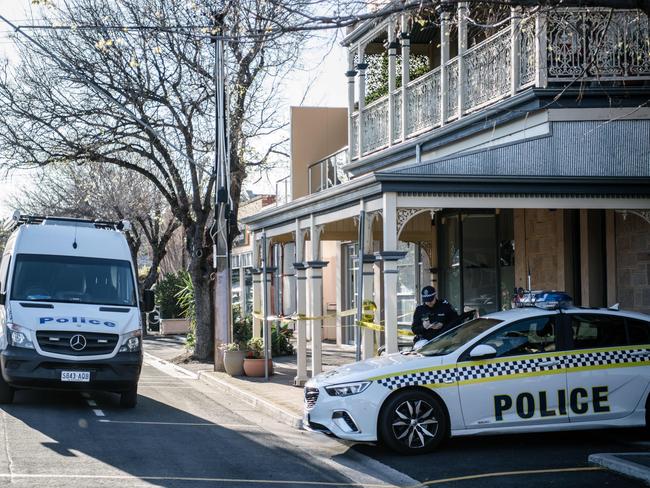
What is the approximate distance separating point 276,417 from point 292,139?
51.3 feet

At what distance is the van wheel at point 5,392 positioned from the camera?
1402cm

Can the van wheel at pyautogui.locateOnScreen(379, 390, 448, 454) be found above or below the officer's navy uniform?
below

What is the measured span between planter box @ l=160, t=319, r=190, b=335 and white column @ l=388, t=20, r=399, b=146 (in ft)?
66.0

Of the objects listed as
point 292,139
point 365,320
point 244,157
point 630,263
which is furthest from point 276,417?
point 292,139

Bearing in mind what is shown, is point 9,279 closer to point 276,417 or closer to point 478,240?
point 276,417

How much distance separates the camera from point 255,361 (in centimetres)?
1947

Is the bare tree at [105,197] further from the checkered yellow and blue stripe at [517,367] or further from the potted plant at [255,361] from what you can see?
the checkered yellow and blue stripe at [517,367]

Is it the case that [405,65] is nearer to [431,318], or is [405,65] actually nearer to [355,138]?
[355,138]

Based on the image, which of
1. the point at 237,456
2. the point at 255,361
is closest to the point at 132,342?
the point at 237,456

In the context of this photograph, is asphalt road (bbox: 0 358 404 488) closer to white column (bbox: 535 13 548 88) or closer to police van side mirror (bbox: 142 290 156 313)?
police van side mirror (bbox: 142 290 156 313)

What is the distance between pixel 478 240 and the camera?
19.1m

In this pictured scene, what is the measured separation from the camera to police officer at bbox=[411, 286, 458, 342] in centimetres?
1332

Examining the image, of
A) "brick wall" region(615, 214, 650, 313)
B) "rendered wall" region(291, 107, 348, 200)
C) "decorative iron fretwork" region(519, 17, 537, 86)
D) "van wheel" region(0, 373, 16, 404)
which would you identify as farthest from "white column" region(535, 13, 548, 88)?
"rendered wall" region(291, 107, 348, 200)

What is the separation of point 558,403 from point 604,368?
0.65 meters
